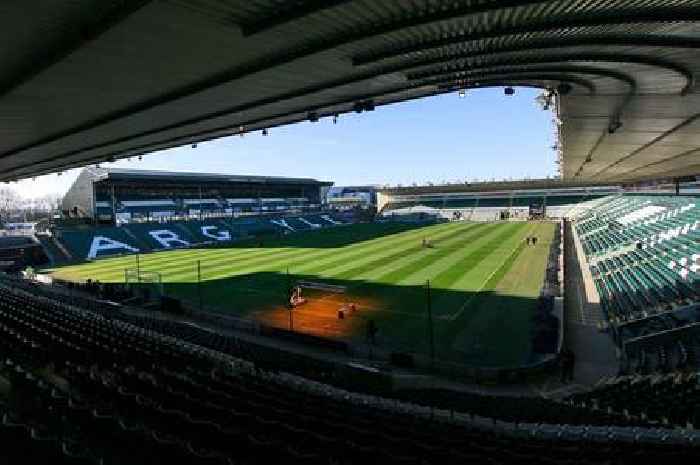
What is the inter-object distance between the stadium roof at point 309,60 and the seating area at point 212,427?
693 centimetres

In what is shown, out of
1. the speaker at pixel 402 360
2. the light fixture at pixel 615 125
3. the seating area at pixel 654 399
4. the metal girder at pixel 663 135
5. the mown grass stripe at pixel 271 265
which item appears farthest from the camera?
the mown grass stripe at pixel 271 265

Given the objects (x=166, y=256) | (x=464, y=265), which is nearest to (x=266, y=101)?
(x=464, y=265)

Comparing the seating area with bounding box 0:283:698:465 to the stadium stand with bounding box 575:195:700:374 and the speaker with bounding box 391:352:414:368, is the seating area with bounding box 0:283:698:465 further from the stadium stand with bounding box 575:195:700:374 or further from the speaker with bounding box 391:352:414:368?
the stadium stand with bounding box 575:195:700:374

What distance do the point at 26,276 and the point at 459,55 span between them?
4799cm

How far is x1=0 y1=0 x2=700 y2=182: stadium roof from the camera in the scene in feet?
31.5

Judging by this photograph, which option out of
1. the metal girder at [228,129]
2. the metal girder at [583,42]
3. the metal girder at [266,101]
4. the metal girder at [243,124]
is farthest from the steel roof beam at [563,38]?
the metal girder at [228,129]

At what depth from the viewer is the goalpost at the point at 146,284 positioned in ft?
107

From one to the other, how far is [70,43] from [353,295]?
77.3ft

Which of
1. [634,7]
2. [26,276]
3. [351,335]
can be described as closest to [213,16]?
[634,7]

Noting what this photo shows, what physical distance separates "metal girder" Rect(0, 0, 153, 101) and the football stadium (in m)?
0.06

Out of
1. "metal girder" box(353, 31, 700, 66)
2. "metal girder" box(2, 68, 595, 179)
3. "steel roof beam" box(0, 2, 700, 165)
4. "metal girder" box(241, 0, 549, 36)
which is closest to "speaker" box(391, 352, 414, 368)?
"metal girder" box(2, 68, 595, 179)

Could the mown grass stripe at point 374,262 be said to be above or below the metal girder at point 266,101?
below

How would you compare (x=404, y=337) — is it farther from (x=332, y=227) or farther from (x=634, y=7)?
(x=332, y=227)

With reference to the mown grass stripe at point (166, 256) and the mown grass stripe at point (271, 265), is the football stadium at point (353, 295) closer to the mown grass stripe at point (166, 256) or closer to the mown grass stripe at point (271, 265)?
the mown grass stripe at point (271, 265)
